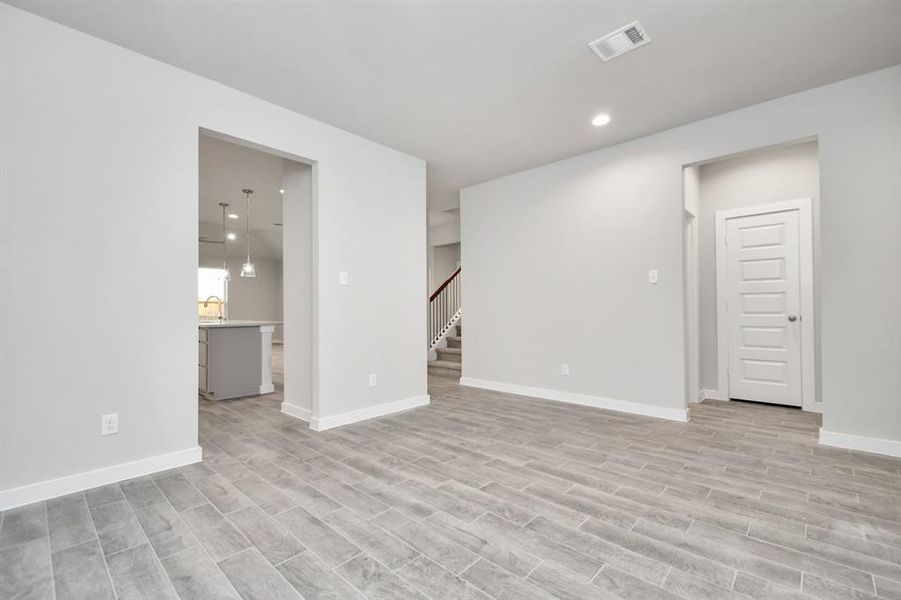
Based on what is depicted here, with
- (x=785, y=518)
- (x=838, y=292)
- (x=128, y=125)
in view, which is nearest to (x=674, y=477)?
(x=785, y=518)

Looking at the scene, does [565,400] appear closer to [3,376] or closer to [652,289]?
[652,289]

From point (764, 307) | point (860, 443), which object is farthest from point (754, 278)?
point (860, 443)

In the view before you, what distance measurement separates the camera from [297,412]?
4.11 meters

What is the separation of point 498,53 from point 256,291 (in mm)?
12152

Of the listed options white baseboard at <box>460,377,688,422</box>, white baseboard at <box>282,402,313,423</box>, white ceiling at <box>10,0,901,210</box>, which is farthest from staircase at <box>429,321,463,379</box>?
white ceiling at <box>10,0,901,210</box>

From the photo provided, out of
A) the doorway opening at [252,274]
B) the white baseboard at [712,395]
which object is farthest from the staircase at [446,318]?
the white baseboard at [712,395]

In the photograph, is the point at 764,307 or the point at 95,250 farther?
the point at 764,307

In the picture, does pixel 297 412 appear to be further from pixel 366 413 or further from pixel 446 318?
pixel 446 318

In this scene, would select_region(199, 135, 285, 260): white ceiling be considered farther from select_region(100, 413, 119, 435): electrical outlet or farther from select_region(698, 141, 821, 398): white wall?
select_region(698, 141, 821, 398): white wall

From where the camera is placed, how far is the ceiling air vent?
2520 millimetres

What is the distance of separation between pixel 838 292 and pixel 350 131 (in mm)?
4322

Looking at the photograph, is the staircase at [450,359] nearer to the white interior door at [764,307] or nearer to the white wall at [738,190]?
the white wall at [738,190]

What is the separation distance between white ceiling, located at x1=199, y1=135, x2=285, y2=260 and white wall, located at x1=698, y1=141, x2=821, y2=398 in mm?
5039

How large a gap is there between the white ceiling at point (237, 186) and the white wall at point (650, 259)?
8.96ft
